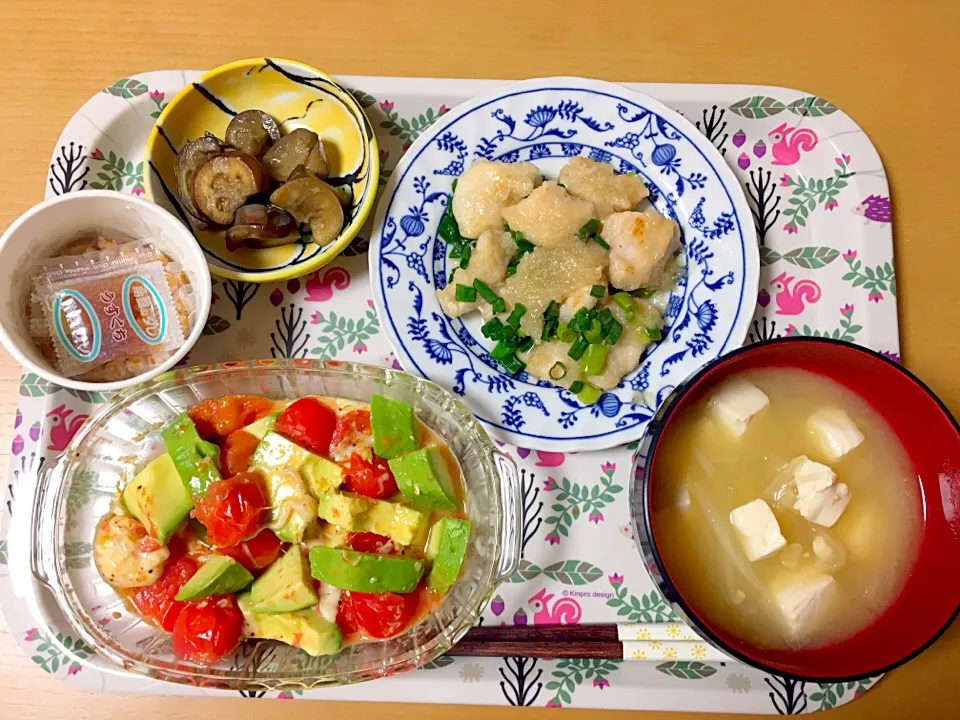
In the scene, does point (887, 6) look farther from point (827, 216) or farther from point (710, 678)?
point (710, 678)

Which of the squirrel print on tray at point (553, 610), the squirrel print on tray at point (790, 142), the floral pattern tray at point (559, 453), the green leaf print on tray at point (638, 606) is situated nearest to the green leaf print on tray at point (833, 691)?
the floral pattern tray at point (559, 453)

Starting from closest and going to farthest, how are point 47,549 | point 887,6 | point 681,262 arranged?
point 47,549 → point 681,262 → point 887,6

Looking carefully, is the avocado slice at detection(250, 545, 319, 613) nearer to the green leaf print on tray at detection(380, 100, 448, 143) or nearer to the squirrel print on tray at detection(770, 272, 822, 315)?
the green leaf print on tray at detection(380, 100, 448, 143)

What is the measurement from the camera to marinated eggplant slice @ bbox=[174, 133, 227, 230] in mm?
1600

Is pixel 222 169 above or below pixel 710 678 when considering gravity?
above

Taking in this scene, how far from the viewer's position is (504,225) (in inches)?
66.7

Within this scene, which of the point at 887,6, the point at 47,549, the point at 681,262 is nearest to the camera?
the point at 47,549

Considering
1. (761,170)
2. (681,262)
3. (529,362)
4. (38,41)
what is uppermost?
(38,41)

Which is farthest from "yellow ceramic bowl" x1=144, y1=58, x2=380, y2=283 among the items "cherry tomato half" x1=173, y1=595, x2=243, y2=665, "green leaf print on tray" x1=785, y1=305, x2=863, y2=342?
"green leaf print on tray" x1=785, y1=305, x2=863, y2=342

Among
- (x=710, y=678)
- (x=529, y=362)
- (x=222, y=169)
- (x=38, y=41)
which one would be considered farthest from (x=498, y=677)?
(x=38, y=41)

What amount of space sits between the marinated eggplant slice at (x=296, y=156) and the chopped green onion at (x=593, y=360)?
0.79 metres

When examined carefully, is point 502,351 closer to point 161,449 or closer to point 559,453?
point 559,453

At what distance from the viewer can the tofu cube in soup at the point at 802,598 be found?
53.7 inches

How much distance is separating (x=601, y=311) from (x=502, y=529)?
22.7 inches
